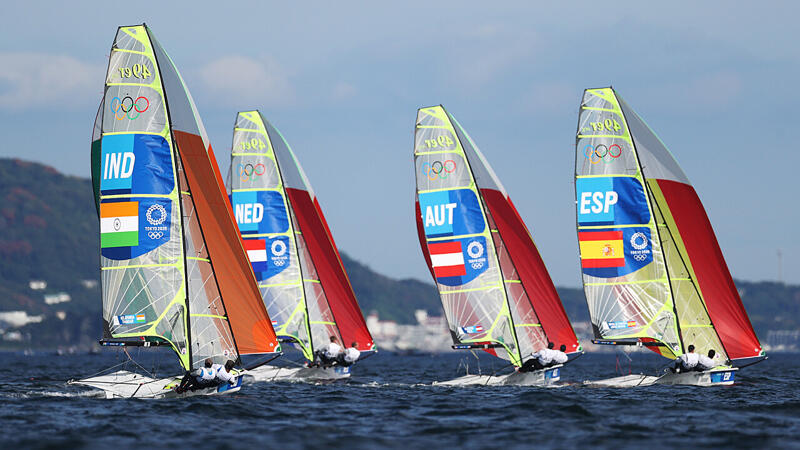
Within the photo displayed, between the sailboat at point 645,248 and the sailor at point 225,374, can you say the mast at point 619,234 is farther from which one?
the sailor at point 225,374

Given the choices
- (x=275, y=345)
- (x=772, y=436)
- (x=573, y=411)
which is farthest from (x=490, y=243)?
(x=772, y=436)

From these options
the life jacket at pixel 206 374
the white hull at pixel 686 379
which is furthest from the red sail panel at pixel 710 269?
the life jacket at pixel 206 374

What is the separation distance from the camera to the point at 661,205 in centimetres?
3469

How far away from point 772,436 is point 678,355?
13502mm

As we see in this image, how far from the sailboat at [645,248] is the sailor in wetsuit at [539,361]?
6.02 ft

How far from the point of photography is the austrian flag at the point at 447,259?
36844mm

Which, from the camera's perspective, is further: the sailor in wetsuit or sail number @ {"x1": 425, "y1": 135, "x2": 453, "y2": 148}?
sail number @ {"x1": 425, "y1": 135, "x2": 453, "y2": 148}

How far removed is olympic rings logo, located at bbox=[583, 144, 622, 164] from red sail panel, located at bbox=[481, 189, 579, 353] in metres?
4.28

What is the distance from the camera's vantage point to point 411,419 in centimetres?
2377

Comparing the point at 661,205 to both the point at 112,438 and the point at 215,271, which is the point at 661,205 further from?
the point at 112,438

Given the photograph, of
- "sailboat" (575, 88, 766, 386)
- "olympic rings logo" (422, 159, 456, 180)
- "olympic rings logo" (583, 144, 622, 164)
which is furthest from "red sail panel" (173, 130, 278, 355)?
"olympic rings logo" (583, 144, 622, 164)

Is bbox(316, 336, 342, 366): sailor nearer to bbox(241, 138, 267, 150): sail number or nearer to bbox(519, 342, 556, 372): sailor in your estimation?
bbox(519, 342, 556, 372): sailor

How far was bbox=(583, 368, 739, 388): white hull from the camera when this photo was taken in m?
31.8

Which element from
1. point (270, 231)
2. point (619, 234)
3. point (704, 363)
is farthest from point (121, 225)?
point (704, 363)
